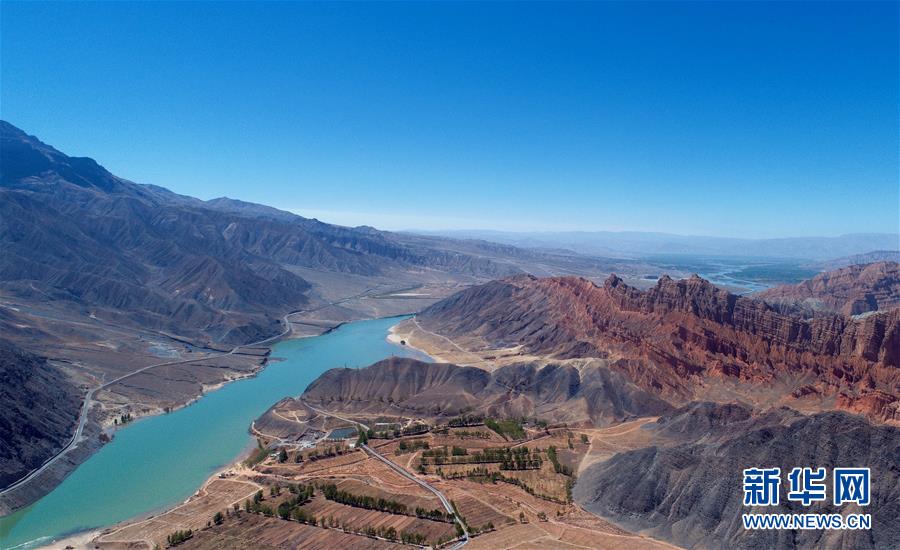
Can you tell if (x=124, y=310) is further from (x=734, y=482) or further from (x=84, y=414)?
(x=734, y=482)

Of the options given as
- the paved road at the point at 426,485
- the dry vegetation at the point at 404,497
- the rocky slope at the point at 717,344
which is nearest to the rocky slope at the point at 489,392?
the rocky slope at the point at 717,344

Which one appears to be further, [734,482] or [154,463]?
[154,463]

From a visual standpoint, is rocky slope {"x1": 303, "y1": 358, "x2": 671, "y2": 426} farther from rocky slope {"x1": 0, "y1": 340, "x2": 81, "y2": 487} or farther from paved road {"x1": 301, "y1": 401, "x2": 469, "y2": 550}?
rocky slope {"x1": 0, "y1": 340, "x2": 81, "y2": 487}

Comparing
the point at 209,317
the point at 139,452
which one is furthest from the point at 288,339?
the point at 139,452

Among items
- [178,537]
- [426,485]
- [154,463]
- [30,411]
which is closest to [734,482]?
[426,485]

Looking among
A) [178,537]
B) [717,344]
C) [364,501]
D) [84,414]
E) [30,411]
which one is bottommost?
[178,537]
